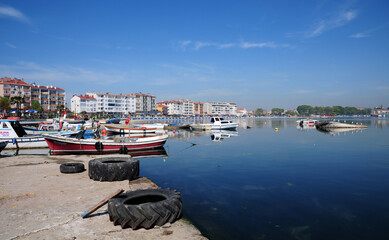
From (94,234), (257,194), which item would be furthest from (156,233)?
(257,194)

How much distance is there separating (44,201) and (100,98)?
152 m

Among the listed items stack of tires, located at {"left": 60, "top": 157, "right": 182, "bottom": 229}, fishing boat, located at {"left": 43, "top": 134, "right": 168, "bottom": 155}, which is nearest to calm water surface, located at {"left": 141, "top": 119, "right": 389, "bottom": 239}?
stack of tires, located at {"left": 60, "top": 157, "right": 182, "bottom": 229}

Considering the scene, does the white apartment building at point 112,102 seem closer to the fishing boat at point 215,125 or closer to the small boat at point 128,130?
the fishing boat at point 215,125

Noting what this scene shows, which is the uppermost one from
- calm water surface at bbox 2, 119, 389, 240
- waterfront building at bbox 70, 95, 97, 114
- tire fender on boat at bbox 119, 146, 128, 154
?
waterfront building at bbox 70, 95, 97, 114

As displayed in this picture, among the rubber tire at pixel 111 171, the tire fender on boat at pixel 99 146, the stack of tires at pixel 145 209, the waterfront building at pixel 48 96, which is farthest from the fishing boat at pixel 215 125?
the waterfront building at pixel 48 96

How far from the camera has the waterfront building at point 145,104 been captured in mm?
Answer: 177125

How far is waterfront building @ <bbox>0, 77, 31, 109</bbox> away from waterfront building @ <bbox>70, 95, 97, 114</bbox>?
2876 cm

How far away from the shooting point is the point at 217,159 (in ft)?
69.9

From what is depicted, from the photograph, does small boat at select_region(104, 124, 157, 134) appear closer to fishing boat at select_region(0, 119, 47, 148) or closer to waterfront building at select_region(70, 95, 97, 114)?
fishing boat at select_region(0, 119, 47, 148)

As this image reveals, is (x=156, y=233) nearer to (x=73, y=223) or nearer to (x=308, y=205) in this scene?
(x=73, y=223)

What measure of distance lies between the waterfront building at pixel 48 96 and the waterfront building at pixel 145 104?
5575 cm

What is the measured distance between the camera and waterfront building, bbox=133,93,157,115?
177125 millimetres

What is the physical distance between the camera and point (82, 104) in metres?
140

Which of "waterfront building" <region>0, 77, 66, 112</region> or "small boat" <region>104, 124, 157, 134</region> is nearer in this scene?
Answer: "small boat" <region>104, 124, 157, 134</region>
